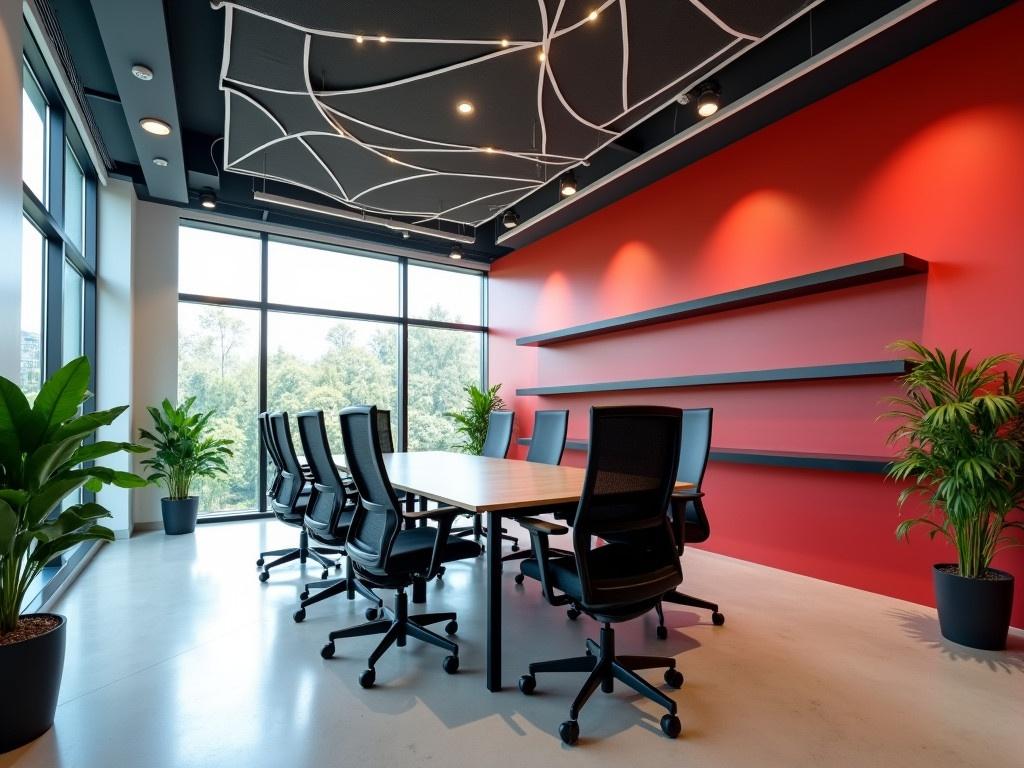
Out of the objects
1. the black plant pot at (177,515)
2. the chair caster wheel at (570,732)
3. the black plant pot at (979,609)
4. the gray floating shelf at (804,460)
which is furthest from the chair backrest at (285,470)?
the black plant pot at (979,609)

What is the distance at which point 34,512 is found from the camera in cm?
202

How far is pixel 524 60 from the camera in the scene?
342 cm

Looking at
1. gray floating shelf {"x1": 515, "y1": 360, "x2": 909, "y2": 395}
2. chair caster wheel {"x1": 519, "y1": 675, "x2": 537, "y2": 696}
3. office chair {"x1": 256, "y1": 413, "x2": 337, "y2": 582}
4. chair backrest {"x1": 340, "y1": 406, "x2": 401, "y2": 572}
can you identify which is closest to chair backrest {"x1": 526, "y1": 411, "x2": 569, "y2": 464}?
gray floating shelf {"x1": 515, "y1": 360, "x2": 909, "y2": 395}

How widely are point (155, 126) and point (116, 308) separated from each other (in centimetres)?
216

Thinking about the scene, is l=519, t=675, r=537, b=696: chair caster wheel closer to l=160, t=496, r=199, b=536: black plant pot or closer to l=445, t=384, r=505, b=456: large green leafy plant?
l=160, t=496, r=199, b=536: black plant pot

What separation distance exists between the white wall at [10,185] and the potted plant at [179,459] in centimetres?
285

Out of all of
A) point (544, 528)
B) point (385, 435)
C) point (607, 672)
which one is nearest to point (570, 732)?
point (607, 672)

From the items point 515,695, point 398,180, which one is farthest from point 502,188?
point 515,695

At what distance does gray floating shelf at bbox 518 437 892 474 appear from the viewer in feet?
11.5

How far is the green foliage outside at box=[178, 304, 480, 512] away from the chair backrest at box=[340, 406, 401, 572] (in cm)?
335

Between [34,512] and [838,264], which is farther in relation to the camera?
[838,264]

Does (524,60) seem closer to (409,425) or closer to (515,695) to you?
(515,695)

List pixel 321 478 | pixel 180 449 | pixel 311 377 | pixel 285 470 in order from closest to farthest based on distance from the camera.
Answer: pixel 321 478
pixel 285 470
pixel 180 449
pixel 311 377

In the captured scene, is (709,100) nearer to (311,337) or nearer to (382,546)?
(382,546)
